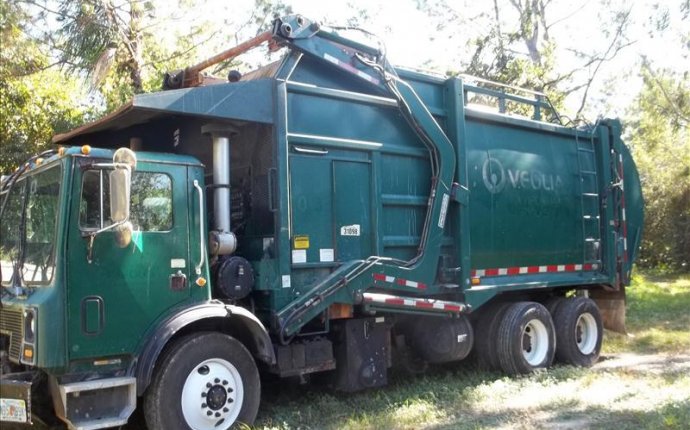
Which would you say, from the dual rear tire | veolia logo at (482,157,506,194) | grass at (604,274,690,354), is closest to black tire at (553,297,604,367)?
the dual rear tire

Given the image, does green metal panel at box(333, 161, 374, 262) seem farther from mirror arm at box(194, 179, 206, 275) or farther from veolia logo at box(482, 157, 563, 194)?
veolia logo at box(482, 157, 563, 194)

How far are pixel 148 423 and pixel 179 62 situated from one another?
29.8 feet

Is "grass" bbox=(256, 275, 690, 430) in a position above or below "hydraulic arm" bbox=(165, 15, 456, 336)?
below

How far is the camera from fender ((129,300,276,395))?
16.3 feet

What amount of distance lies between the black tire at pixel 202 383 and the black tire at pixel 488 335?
325 cm

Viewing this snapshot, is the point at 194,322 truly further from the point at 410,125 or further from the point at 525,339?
the point at 525,339

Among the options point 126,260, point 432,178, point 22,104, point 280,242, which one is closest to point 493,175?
point 432,178

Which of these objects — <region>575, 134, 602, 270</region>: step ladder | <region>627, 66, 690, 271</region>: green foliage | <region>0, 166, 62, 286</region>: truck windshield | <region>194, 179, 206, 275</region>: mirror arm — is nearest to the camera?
<region>0, 166, 62, 286</region>: truck windshield

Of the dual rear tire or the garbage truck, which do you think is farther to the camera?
the dual rear tire

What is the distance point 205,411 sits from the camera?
5238 mm

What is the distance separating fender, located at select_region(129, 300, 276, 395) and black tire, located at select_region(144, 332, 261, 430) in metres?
0.12

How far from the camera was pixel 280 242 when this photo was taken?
579 centimetres

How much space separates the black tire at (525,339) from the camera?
768cm

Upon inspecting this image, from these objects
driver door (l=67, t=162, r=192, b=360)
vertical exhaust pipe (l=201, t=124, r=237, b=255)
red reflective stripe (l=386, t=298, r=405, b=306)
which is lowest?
red reflective stripe (l=386, t=298, r=405, b=306)
